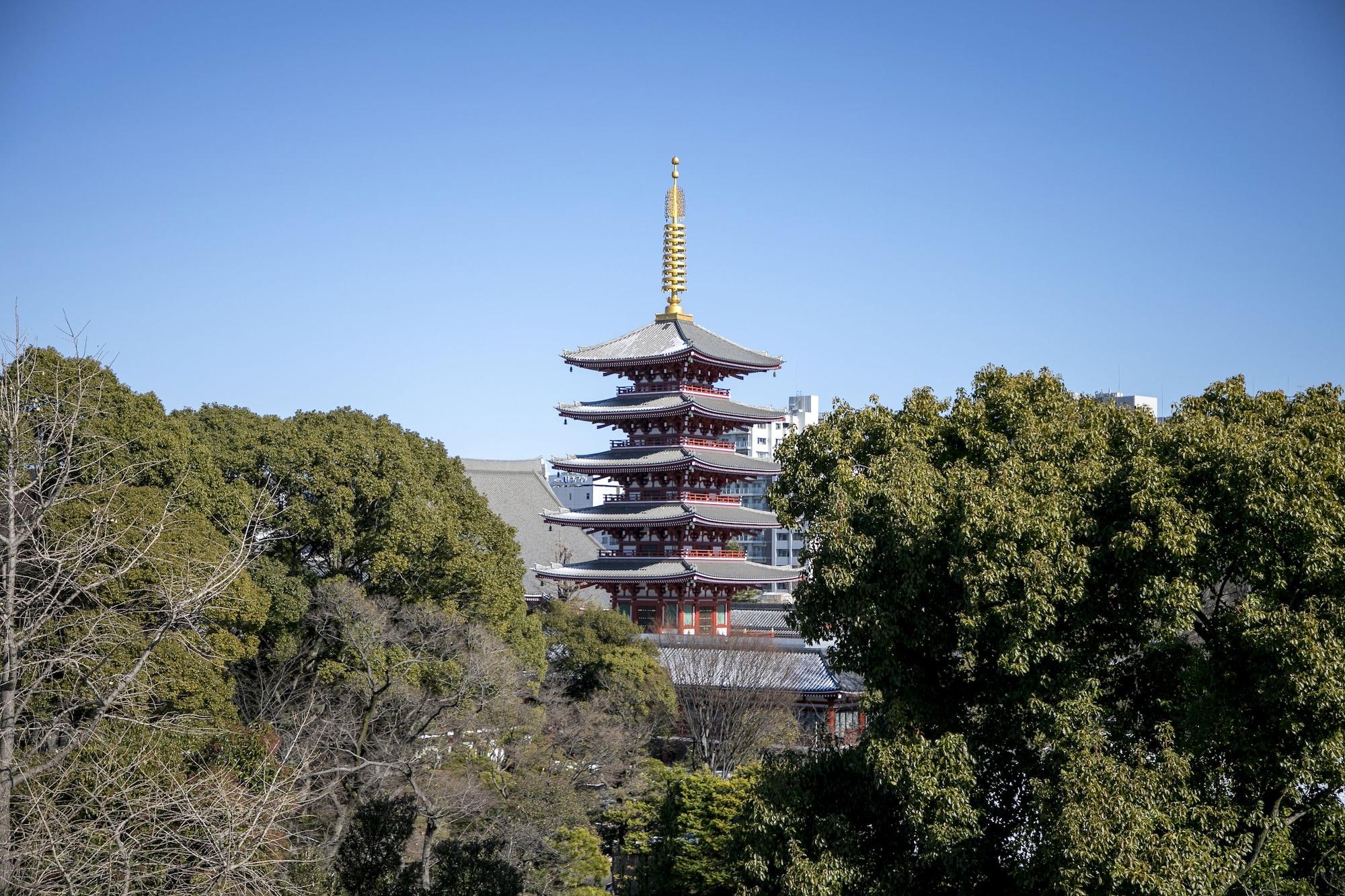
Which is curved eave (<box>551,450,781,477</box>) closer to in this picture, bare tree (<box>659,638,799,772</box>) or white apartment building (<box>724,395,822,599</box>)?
bare tree (<box>659,638,799,772</box>)

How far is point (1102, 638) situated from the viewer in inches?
454

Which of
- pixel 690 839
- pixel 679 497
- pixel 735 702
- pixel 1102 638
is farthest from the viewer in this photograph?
pixel 679 497

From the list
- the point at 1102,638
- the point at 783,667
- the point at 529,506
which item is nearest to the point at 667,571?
the point at 783,667

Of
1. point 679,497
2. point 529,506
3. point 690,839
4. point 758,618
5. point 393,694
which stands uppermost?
point 529,506

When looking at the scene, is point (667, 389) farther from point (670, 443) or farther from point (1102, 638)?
point (1102, 638)

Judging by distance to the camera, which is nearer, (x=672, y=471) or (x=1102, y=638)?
(x=1102, y=638)

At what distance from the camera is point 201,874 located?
7.94 m

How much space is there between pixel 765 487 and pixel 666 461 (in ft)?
138

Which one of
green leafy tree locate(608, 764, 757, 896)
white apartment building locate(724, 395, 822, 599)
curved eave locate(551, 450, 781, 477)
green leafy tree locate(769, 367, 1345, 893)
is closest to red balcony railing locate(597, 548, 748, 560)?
curved eave locate(551, 450, 781, 477)

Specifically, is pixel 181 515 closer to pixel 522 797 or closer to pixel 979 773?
pixel 522 797

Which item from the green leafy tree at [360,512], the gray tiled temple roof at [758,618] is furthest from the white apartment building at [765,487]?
the green leafy tree at [360,512]

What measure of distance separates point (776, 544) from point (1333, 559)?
73311 mm

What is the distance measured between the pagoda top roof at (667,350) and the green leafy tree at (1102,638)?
21359 mm

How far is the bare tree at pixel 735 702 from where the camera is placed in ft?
80.2
